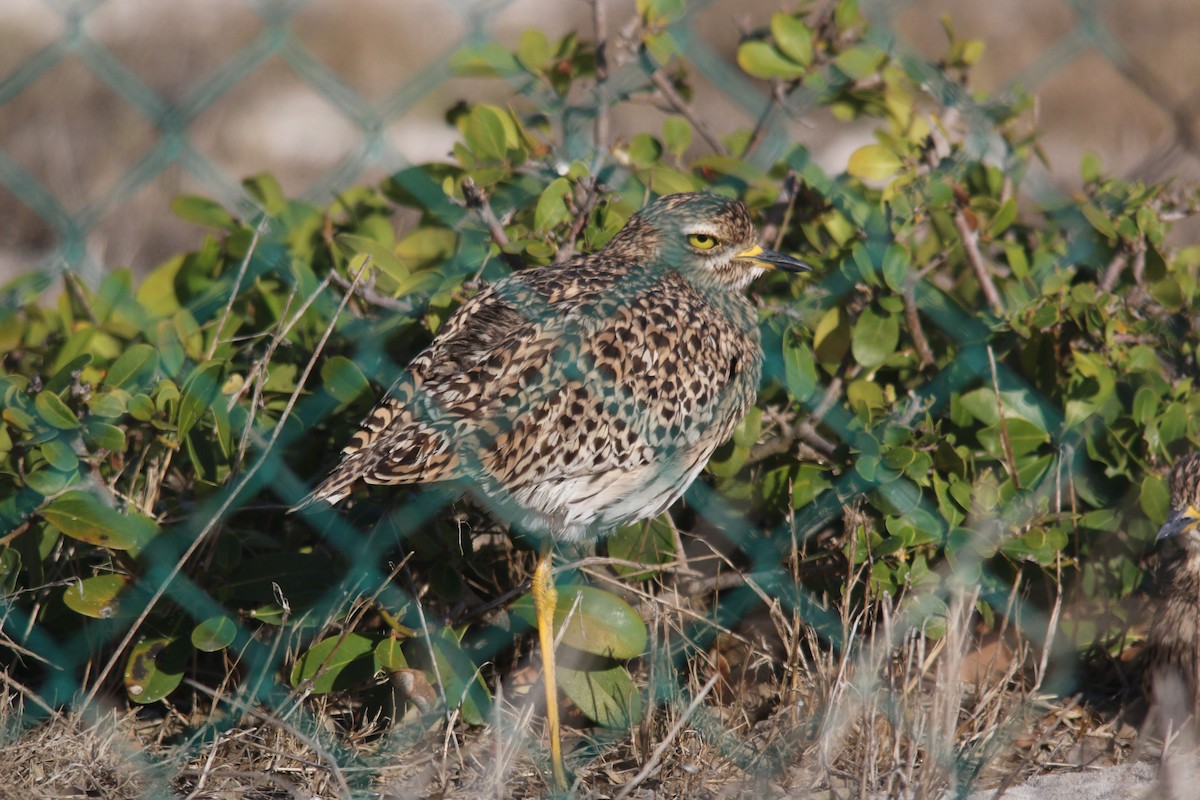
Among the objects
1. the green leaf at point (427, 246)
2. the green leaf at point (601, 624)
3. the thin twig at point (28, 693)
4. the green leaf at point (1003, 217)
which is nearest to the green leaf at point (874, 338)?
the green leaf at point (1003, 217)

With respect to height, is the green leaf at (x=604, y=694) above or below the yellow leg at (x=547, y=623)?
below

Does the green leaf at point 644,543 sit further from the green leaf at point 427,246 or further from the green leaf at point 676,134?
the green leaf at point 676,134

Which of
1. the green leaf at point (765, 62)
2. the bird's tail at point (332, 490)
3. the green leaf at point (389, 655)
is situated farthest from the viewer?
the green leaf at point (765, 62)

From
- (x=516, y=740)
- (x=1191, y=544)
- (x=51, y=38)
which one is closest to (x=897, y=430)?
(x=1191, y=544)

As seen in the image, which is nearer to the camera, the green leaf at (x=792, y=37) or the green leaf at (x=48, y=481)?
the green leaf at (x=48, y=481)

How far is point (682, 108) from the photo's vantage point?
10.3 ft

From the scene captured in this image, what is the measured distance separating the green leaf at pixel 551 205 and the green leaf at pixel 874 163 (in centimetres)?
66

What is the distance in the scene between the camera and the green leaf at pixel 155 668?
2.46 m

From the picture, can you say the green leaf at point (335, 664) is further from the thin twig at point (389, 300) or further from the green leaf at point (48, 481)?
the thin twig at point (389, 300)

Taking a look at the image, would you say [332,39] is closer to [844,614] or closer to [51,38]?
[51,38]

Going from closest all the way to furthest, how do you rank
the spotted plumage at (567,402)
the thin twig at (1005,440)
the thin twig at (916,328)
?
the spotted plumage at (567,402), the thin twig at (1005,440), the thin twig at (916,328)

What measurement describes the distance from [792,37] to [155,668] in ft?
6.33

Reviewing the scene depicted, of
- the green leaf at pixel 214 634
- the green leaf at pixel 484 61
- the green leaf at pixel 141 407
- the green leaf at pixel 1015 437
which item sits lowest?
the green leaf at pixel 214 634

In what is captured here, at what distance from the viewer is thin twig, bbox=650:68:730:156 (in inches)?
123
